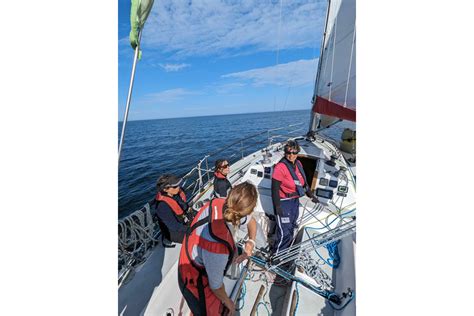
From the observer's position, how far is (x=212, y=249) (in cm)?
100

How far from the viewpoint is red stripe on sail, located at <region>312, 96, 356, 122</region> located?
2088 millimetres

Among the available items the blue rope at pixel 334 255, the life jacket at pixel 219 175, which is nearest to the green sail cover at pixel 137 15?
the life jacket at pixel 219 175

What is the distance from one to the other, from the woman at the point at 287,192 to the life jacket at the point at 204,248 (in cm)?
114

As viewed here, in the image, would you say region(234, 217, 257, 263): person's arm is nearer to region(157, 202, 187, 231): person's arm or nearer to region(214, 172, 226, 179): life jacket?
region(157, 202, 187, 231): person's arm

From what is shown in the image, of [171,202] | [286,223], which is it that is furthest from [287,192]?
[171,202]

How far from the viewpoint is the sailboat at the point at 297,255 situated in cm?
158

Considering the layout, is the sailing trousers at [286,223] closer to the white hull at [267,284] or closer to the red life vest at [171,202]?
the white hull at [267,284]

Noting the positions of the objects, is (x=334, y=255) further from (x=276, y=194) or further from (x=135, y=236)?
(x=135, y=236)

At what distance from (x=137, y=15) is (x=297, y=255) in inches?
73.3
